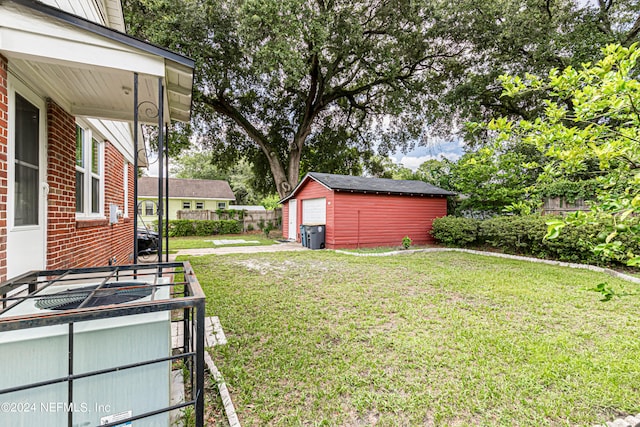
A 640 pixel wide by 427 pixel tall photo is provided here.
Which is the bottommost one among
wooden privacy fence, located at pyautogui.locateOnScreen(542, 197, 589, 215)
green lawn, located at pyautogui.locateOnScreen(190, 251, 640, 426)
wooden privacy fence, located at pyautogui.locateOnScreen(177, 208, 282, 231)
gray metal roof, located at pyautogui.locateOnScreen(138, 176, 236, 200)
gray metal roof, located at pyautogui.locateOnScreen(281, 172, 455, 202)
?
green lawn, located at pyautogui.locateOnScreen(190, 251, 640, 426)

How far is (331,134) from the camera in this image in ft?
59.4

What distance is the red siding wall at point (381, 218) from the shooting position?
35.3ft

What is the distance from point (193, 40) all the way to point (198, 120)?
4.65 metres

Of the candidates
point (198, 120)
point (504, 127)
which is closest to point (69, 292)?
point (504, 127)

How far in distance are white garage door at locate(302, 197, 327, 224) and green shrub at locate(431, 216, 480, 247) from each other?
469 centimetres

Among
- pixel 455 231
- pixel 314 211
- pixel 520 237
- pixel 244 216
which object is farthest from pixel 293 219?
pixel 520 237

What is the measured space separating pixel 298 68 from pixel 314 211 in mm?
5708

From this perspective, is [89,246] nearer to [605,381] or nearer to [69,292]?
[69,292]

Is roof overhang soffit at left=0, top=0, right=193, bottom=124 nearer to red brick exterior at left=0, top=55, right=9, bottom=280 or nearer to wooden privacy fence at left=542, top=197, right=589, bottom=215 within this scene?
red brick exterior at left=0, top=55, right=9, bottom=280

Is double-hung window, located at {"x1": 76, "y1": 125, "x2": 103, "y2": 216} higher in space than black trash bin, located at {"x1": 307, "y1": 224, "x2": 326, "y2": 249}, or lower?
higher

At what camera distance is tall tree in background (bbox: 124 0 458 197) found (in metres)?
11.0

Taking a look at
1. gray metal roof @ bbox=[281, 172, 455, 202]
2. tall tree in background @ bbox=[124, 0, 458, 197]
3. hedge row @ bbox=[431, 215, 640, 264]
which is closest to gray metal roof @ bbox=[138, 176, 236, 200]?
tall tree in background @ bbox=[124, 0, 458, 197]

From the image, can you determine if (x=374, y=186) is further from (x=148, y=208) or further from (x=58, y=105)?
(x=148, y=208)

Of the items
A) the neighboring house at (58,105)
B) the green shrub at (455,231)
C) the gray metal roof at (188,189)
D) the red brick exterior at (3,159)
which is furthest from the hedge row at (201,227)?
the red brick exterior at (3,159)
